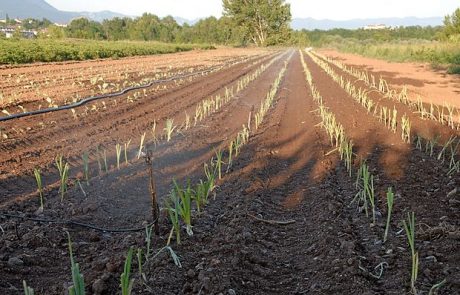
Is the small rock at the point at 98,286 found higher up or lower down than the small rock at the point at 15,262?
higher up

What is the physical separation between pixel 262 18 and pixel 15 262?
6690cm

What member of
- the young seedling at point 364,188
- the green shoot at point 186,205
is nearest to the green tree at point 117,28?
the young seedling at point 364,188

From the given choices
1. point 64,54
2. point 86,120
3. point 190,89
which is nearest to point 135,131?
point 86,120

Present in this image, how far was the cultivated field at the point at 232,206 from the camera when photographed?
106 inches

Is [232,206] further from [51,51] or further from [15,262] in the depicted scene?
[51,51]

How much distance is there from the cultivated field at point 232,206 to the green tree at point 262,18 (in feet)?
198

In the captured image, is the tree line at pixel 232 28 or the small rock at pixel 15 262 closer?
the small rock at pixel 15 262

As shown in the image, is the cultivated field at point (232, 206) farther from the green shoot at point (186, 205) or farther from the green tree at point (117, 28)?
the green tree at point (117, 28)

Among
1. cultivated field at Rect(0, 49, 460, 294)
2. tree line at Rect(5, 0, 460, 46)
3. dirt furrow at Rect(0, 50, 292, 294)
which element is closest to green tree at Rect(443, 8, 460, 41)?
cultivated field at Rect(0, 49, 460, 294)

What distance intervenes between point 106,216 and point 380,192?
2.38 metres

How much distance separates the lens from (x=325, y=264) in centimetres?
286

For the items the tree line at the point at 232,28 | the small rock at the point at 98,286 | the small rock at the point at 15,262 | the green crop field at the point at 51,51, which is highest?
the tree line at the point at 232,28

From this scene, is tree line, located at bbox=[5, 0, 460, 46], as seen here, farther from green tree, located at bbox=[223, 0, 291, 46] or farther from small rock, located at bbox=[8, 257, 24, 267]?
small rock, located at bbox=[8, 257, 24, 267]

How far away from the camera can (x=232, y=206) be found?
3.87 m
